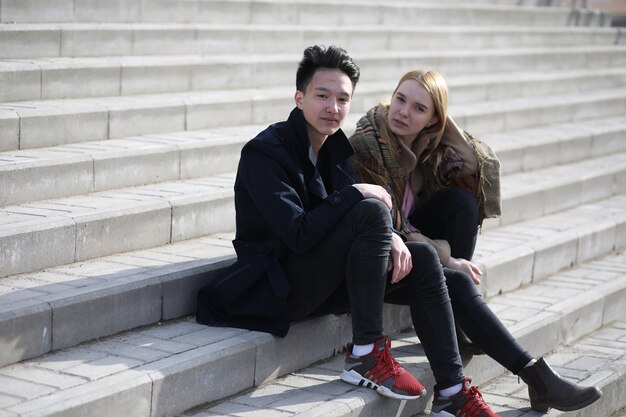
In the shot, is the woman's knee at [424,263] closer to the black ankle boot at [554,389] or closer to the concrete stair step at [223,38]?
the black ankle boot at [554,389]

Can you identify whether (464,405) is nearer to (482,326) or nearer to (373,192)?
(482,326)

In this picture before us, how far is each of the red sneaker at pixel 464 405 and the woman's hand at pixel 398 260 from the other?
0.55m

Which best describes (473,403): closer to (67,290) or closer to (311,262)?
(311,262)

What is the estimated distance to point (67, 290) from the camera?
415cm

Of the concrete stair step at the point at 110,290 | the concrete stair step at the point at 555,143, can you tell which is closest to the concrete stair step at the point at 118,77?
the concrete stair step at the point at 555,143

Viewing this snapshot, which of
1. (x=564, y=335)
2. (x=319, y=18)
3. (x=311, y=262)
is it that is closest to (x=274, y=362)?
(x=311, y=262)

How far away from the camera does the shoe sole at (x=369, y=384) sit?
4281mm

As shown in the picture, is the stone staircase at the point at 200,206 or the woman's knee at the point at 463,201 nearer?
the stone staircase at the point at 200,206

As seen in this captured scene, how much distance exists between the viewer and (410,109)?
5016 millimetres

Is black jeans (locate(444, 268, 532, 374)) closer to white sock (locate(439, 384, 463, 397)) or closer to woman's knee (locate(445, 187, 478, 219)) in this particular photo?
white sock (locate(439, 384, 463, 397))

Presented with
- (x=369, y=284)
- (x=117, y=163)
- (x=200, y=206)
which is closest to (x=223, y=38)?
(x=117, y=163)

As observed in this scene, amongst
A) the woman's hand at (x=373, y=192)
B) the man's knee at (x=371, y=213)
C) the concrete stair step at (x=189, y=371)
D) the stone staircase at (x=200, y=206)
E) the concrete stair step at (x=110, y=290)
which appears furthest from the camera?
the woman's hand at (x=373, y=192)

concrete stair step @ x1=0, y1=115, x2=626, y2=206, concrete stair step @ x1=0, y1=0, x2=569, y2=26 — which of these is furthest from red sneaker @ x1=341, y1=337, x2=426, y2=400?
concrete stair step @ x1=0, y1=0, x2=569, y2=26

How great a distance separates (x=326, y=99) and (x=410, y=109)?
2.27 ft
